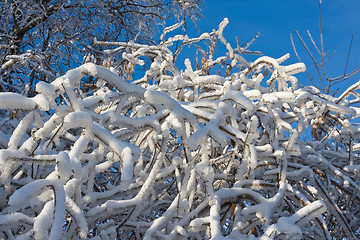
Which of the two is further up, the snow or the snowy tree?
the snowy tree

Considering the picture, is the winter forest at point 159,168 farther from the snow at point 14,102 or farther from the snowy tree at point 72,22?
the snowy tree at point 72,22

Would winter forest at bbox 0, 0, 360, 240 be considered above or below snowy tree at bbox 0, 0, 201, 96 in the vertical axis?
below

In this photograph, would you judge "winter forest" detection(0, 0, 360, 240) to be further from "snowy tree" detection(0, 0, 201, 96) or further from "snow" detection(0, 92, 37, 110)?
"snowy tree" detection(0, 0, 201, 96)

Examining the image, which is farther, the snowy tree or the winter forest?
the snowy tree

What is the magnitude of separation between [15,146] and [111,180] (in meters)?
0.95

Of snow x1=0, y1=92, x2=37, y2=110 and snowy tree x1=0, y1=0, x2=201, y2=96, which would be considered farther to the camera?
snowy tree x1=0, y1=0, x2=201, y2=96


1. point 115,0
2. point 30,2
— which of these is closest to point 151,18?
point 115,0

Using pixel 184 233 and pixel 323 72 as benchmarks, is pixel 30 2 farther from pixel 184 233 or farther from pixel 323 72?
pixel 184 233

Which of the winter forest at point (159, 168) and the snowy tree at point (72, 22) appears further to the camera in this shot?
the snowy tree at point (72, 22)

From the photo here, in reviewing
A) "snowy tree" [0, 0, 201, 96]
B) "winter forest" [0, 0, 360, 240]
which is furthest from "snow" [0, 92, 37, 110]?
"snowy tree" [0, 0, 201, 96]

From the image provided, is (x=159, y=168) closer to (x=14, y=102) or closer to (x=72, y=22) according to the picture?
(x=14, y=102)

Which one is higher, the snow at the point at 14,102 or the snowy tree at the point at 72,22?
the snowy tree at the point at 72,22

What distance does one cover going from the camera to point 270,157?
1.50 meters

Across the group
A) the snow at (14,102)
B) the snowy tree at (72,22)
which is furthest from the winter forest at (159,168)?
the snowy tree at (72,22)
